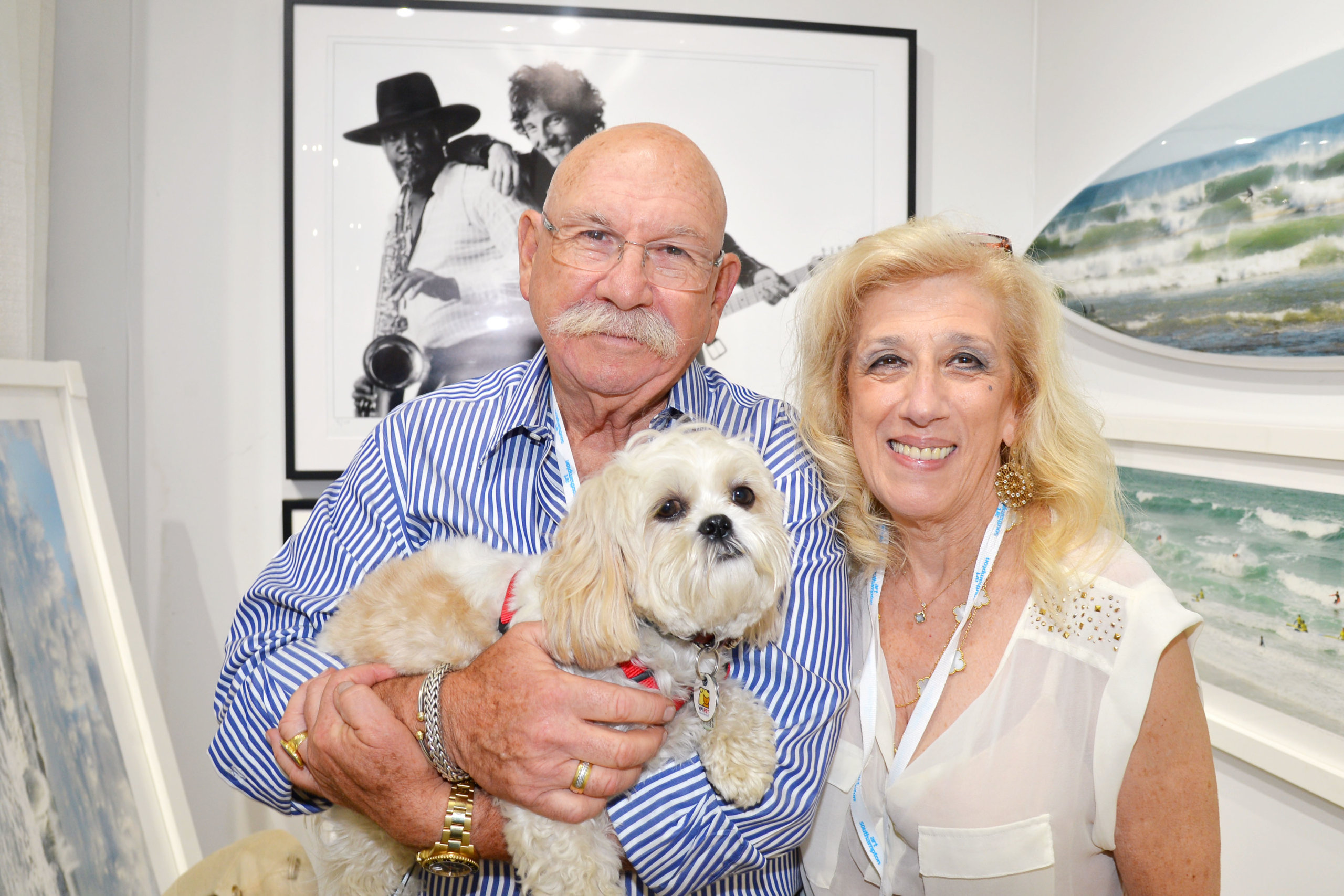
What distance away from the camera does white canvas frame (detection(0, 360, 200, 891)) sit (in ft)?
6.56

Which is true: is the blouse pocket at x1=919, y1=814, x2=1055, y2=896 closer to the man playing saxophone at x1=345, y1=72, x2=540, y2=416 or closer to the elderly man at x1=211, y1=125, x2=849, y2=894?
the elderly man at x1=211, y1=125, x2=849, y2=894

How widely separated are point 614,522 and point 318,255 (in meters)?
1.81

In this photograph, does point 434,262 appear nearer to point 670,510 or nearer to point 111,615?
point 111,615

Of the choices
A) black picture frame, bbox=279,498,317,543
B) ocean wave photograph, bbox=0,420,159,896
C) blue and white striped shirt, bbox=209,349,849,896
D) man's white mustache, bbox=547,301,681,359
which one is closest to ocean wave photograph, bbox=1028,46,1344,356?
blue and white striped shirt, bbox=209,349,849,896

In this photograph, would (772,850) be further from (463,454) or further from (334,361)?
(334,361)

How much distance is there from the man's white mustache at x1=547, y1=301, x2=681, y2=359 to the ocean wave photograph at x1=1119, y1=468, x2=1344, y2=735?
145 cm

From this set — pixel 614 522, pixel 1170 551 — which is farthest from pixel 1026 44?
pixel 614 522

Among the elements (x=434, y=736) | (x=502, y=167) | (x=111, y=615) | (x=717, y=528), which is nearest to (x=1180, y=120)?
(x=717, y=528)

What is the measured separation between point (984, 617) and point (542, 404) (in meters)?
0.97

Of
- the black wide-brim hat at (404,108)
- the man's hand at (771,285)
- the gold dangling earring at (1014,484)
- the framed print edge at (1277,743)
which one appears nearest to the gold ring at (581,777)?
the gold dangling earring at (1014,484)

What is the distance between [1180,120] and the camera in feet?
7.32

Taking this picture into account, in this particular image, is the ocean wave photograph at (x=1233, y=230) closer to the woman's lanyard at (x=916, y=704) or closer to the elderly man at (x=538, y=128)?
the woman's lanyard at (x=916, y=704)

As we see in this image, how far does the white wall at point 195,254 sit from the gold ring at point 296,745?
4.81 ft

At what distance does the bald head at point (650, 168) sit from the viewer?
5.29 feet
